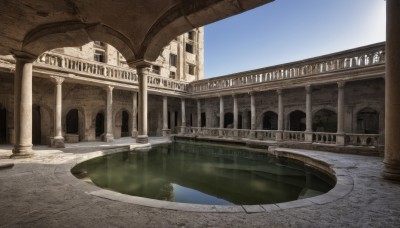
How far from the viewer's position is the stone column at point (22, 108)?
24.6 feet

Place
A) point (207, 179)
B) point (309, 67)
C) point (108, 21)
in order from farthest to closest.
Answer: point (309, 67)
point (207, 179)
point (108, 21)

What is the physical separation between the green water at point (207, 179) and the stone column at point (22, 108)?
220 centimetres

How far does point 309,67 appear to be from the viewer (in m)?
12.9

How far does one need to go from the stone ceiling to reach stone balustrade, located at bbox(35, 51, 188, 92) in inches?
186

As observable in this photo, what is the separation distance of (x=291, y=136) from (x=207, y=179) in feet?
30.4

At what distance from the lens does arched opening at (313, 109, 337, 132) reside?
1625cm

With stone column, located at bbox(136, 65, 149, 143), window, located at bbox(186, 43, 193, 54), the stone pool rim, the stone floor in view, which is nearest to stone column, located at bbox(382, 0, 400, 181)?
the stone floor

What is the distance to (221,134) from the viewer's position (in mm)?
16797

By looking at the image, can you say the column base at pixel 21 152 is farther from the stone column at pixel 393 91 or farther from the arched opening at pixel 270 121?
the arched opening at pixel 270 121

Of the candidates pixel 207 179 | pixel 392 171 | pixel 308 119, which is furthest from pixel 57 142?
pixel 308 119

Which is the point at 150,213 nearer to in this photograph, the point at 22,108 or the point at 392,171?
the point at 392,171

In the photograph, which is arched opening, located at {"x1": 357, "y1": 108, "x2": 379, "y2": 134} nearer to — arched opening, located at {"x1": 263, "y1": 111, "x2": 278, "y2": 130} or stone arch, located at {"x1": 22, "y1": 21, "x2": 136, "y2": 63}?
arched opening, located at {"x1": 263, "y1": 111, "x2": 278, "y2": 130}

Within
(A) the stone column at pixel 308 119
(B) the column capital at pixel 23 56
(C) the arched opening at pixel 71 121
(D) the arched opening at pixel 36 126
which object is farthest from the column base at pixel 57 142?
(A) the stone column at pixel 308 119

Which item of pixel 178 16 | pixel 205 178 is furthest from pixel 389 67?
pixel 205 178
